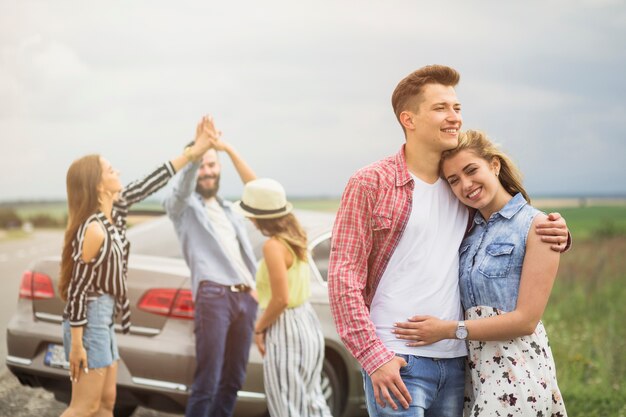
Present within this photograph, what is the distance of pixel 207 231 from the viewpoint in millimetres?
5363

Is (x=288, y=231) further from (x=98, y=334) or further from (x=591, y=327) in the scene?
(x=591, y=327)

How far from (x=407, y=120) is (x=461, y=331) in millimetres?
810

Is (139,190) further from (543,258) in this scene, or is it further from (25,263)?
(25,263)

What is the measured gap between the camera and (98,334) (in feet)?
14.4

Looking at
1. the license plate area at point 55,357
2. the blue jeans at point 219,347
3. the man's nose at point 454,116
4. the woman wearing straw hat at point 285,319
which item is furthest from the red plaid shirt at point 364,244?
the license plate area at point 55,357

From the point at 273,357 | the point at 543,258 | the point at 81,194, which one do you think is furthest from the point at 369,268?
the point at 81,194

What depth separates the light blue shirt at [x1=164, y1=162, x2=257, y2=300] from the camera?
518cm

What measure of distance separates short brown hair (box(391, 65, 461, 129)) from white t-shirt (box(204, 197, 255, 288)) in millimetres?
2367

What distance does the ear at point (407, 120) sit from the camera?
318cm

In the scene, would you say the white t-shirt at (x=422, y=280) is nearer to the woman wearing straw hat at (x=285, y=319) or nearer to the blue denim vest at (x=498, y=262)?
the blue denim vest at (x=498, y=262)

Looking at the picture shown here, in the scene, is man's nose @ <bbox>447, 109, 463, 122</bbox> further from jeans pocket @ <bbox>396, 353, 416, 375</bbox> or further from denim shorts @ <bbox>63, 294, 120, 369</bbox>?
denim shorts @ <bbox>63, 294, 120, 369</bbox>

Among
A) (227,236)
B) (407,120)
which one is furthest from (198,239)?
(407,120)

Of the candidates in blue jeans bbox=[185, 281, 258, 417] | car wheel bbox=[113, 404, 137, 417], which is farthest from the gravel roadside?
blue jeans bbox=[185, 281, 258, 417]

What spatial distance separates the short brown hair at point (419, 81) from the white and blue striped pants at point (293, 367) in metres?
1.79
